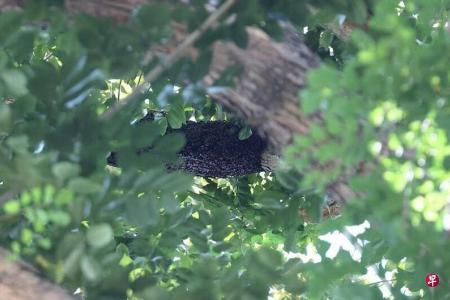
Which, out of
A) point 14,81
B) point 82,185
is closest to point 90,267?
point 82,185

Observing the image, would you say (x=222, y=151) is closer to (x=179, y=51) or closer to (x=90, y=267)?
(x=179, y=51)

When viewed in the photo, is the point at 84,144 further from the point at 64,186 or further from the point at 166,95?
the point at 166,95

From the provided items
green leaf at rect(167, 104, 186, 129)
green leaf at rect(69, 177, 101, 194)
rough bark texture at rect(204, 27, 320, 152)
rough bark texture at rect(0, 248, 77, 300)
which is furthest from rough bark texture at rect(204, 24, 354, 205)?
green leaf at rect(167, 104, 186, 129)

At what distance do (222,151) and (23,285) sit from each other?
6.09 feet

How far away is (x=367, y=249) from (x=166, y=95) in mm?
894

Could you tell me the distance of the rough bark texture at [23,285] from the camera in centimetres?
155

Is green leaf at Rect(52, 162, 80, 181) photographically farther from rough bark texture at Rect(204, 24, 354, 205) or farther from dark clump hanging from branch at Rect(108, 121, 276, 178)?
dark clump hanging from branch at Rect(108, 121, 276, 178)

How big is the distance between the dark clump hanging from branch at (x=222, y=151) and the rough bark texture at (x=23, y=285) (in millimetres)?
1739

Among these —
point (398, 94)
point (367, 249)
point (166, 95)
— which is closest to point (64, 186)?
point (166, 95)

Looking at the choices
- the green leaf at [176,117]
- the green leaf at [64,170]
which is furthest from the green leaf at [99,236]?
the green leaf at [176,117]

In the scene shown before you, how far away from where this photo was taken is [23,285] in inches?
61.4

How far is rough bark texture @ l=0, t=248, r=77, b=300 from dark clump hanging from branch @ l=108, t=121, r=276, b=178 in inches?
68.5

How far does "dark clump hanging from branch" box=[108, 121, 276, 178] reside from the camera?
131 inches

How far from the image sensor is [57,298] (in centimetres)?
155
